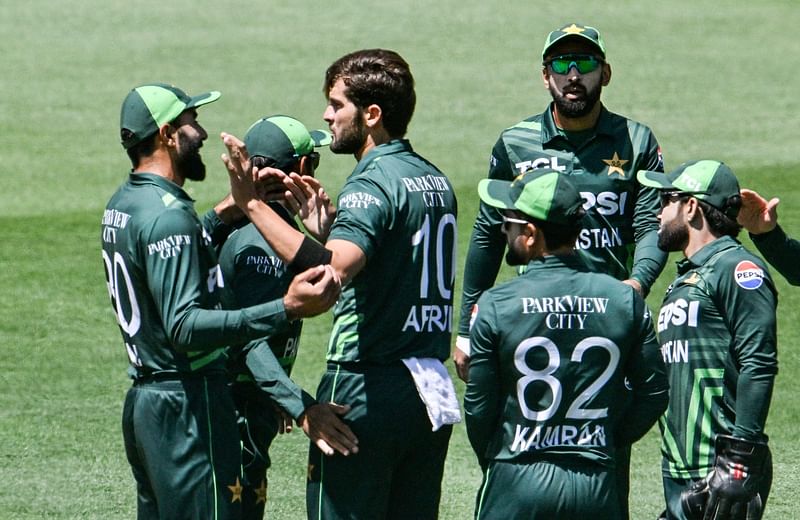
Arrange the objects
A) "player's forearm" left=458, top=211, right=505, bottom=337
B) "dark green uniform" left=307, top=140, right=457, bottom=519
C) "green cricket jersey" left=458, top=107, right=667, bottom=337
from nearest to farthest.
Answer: "dark green uniform" left=307, top=140, right=457, bottom=519 < "green cricket jersey" left=458, top=107, right=667, bottom=337 < "player's forearm" left=458, top=211, right=505, bottom=337

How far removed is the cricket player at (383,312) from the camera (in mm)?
5711

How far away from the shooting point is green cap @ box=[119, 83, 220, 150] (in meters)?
5.96

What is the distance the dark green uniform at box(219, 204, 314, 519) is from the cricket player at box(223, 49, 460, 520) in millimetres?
262

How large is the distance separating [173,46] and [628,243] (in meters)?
18.3

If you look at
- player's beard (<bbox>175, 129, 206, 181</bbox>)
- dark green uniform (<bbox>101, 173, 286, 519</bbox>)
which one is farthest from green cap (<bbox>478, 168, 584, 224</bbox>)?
player's beard (<bbox>175, 129, 206, 181</bbox>)

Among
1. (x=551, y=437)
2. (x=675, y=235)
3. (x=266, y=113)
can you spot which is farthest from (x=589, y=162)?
(x=266, y=113)

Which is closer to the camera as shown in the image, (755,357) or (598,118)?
(755,357)

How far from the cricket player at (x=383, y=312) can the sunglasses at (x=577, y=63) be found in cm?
131

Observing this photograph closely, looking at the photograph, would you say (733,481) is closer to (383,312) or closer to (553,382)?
(553,382)

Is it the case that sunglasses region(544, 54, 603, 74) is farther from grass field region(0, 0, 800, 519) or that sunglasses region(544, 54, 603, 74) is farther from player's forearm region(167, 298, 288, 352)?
grass field region(0, 0, 800, 519)

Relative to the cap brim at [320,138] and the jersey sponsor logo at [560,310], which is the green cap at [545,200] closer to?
the jersey sponsor logo at [560,310]

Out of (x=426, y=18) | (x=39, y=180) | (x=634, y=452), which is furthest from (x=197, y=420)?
(x=426, y=18)

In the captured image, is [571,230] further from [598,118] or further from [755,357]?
[598,118]

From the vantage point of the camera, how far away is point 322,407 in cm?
580
